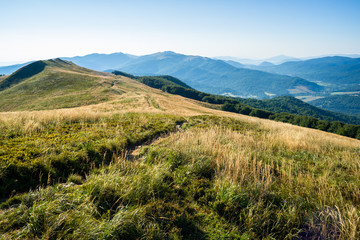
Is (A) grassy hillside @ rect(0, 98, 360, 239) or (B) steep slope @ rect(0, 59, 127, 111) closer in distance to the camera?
(A) grassy hillside @ rect(0, 98, 360, 239)

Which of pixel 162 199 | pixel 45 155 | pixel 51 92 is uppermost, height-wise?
pixel 45 155

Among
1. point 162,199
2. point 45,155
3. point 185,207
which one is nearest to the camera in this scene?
point 185,207

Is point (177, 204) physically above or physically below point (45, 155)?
below

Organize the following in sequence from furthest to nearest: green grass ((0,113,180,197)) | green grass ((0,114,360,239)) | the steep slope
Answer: the steep slope
green grass ((0,113,180,197))
green grass ((0,114,360,239))

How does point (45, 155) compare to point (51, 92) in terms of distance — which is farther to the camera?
point (51, 92)

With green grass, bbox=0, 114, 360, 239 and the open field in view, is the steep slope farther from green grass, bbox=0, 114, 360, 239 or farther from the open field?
green grass, bbox=0, 114, 360, 239

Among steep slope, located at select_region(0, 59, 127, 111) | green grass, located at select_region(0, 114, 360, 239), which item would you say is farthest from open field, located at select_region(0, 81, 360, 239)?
steep slope, located at select_region(0, 59, 127, 111)

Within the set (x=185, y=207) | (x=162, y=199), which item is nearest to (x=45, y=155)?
(x=162, y=199)

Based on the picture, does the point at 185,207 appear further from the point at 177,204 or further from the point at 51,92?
the point at 51,92

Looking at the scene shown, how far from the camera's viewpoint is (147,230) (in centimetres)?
296

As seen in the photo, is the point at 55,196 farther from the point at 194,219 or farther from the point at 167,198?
the point at 194,219

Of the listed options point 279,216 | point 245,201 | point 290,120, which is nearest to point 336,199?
point 279,216

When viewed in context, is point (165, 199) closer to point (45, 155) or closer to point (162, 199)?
point (162, 199)

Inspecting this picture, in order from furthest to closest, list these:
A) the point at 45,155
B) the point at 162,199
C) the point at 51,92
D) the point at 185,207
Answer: the point at 51,92 < the point at 45,155 < the point at 162,199 < the point at 185,207
